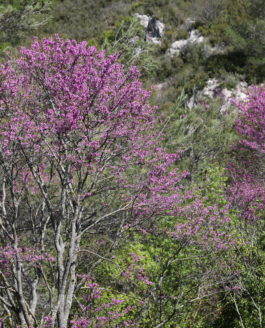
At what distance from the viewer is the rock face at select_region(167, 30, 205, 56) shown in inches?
1201

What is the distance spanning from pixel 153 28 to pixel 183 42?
13.1 feet

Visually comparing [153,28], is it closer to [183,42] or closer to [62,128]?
[183,42]

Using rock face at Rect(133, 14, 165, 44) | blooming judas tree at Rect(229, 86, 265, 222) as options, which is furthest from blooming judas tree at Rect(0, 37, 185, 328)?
rock face at Rect(133, 14, 165, 44)

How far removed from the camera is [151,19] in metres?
34.7

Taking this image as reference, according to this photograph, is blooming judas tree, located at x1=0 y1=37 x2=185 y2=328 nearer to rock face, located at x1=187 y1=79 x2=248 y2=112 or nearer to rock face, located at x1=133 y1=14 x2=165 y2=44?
rock face, located at x1=187 y1=79 x2=248 y2=112

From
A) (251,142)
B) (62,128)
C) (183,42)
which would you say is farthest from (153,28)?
(62,128)

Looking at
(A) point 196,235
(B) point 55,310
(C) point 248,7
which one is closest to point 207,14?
(C) point 248,7

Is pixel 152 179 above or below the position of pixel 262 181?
above

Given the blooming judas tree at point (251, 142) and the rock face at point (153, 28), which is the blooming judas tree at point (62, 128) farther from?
the rock face at point (153, 28)

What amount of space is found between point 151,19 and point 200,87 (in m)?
13.2

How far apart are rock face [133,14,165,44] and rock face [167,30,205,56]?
1847 millimetres

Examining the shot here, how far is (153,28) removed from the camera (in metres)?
33.6

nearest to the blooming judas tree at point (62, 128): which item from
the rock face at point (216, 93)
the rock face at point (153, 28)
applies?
the rock face at point (216, 93)

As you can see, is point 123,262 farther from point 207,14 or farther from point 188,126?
point 207,14
